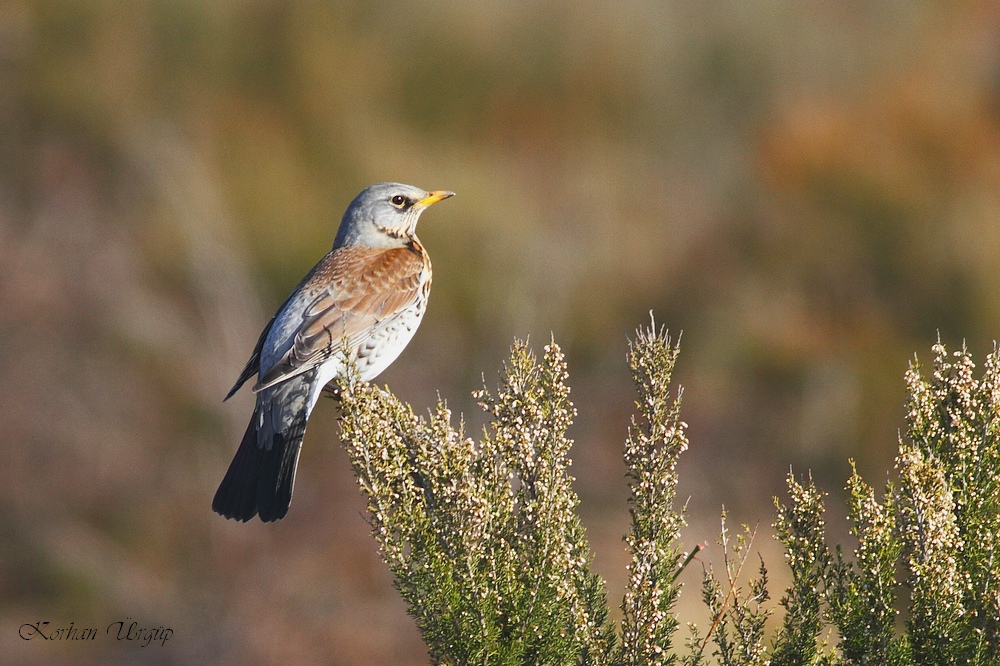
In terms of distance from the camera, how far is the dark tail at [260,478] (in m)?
3.43

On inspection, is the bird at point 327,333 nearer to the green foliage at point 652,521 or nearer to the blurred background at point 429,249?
the green foliage at point 652,521

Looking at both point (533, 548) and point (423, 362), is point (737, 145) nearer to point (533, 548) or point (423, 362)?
point (423, 362)

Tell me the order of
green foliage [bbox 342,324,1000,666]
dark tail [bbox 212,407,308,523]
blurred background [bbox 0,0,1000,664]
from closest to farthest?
green foliage [bbox 342,324,1000,666], dark tail [bbox 212,407,308,523], blurred background [bbox 0,0,1000,664]

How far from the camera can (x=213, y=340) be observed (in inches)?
353

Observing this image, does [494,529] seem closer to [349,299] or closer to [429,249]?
[349,299]

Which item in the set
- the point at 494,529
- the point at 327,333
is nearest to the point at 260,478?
the point at 327,333

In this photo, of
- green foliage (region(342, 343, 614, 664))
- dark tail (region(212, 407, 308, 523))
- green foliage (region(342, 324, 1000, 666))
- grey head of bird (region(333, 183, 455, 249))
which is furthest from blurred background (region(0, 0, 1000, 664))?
green foliage (region(342, 343, 614, 664))

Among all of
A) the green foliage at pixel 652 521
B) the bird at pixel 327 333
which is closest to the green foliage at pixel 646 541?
the green foliage at pixel 652 521

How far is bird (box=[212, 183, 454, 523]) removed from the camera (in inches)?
138

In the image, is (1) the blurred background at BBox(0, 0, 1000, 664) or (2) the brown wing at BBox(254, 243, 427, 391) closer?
(2) the brown wing at BBox(254, 243, 427, 391)

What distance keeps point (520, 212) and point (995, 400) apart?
8.25 metres

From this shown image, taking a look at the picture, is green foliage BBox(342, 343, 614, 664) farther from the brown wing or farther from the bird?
the brown wing

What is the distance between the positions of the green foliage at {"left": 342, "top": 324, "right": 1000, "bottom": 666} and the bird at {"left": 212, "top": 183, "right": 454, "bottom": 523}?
1018 millimetres

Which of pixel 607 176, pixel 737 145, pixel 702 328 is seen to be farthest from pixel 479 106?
pixel 702 328
